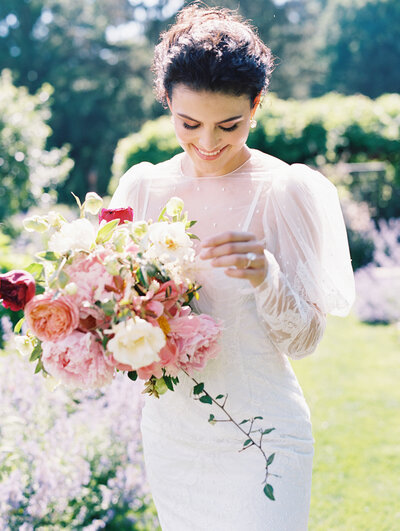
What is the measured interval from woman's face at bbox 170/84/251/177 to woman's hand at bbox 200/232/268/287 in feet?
1.49

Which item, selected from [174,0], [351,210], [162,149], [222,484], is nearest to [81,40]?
[174,0]

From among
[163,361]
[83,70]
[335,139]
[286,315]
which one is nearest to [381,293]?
[335,139]

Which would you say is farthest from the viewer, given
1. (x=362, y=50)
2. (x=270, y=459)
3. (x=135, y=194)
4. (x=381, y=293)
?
(x=362, y=50)

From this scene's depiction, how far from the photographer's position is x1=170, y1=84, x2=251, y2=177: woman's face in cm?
180

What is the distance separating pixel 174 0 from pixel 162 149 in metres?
19.3

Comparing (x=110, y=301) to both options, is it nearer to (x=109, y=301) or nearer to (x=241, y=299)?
(x=109, y=301)

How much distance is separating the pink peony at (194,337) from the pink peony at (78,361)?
19 cm

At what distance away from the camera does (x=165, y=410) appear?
201 centimetres

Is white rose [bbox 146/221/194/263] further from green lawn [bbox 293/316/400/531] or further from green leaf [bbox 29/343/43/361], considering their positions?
green lawn [bbox 293/316/400/531]

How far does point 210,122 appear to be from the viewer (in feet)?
5.96

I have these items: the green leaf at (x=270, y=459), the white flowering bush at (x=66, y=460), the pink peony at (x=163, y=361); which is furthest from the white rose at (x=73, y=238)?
the white flowering bush at (x=66, y=460)

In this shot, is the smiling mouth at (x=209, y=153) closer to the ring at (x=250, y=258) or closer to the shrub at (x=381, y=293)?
the ring at (x=250, y=258)

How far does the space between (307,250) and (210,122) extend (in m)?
0.47

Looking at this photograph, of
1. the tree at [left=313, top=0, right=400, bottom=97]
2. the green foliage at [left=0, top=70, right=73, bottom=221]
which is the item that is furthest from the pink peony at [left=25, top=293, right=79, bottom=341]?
the tree at [left=313, top=0, right=400, bottom=97]
